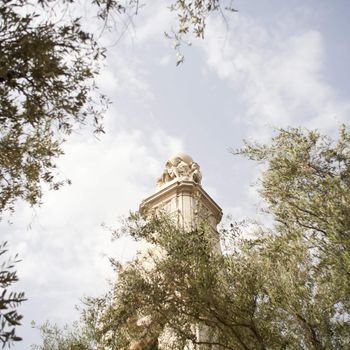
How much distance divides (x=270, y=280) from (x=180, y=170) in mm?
13591

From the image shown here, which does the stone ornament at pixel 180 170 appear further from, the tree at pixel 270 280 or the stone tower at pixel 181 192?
the tree at pixel 270 280

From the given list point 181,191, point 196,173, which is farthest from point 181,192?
point 196,173

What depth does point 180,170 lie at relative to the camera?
23.5 meters

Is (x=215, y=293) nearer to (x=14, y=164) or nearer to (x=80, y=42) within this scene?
(x=14, y=164)

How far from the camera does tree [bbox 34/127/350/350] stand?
9742mm

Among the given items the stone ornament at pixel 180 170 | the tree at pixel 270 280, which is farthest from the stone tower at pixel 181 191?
the tree at pixel 270 280

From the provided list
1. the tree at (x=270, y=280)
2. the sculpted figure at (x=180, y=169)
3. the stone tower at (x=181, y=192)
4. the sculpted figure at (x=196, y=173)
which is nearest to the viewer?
the tree at (x=270, y=280)

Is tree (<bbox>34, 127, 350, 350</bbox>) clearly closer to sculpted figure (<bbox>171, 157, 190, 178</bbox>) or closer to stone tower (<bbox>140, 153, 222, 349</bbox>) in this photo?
stone tower (<bbox>140, 153, 222, 349</bbox>)

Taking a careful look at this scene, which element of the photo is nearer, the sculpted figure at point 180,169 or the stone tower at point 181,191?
the stone tower at point 181,191

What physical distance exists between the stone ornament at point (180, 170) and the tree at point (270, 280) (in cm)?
1113

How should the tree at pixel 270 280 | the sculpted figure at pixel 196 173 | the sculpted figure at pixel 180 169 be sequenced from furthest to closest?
the sculpted figure at pixel 180 169 < the sculpted figure at pixel 196 173 < the tree at pixel 270 280

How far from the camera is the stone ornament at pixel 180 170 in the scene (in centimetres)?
2323

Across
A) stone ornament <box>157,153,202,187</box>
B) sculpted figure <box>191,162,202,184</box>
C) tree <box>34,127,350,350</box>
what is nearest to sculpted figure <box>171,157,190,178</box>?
stone ornament <box>157,153,202,187</box>

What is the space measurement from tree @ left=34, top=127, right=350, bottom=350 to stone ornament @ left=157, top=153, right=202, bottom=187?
11127 millimetres
